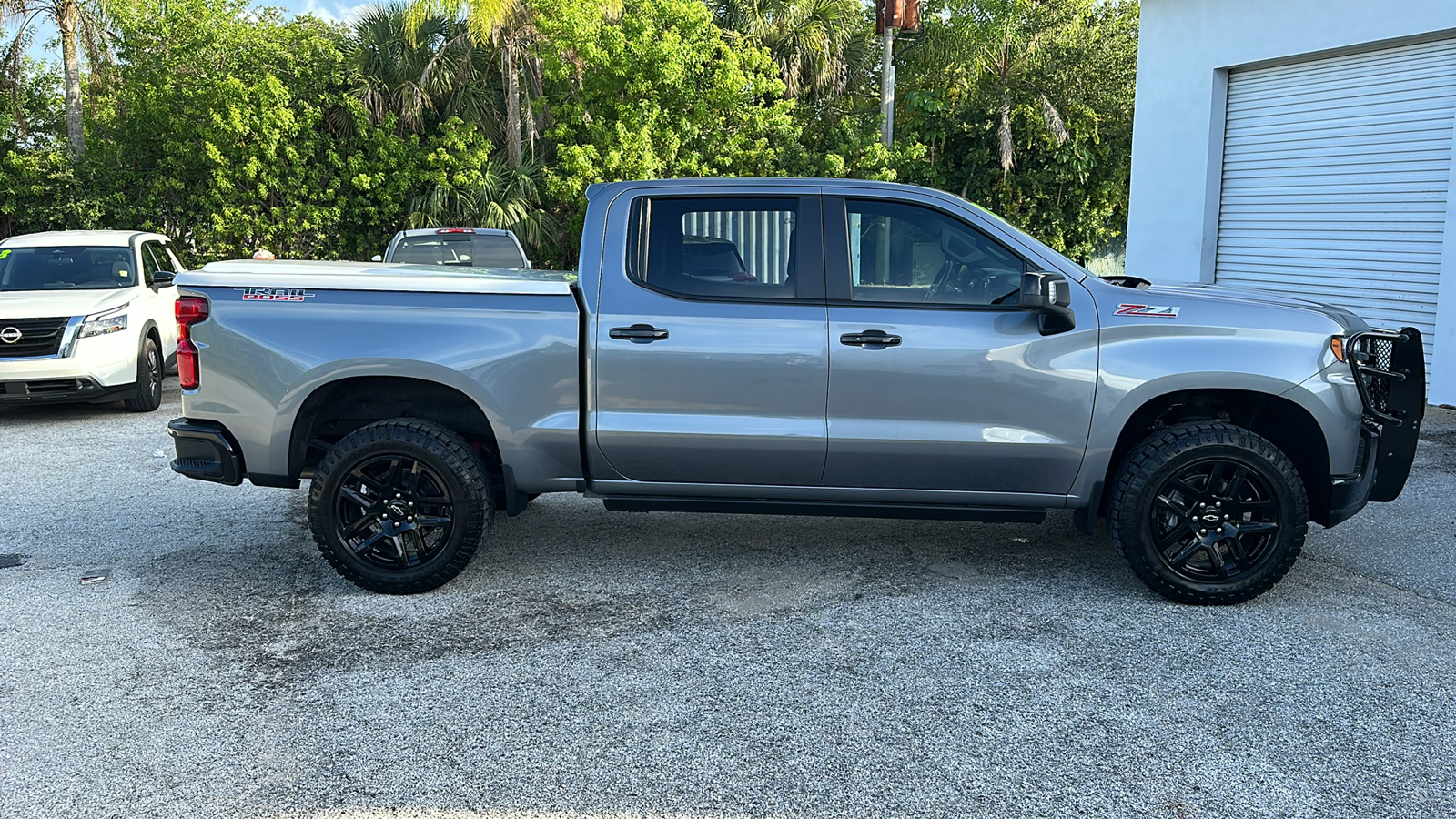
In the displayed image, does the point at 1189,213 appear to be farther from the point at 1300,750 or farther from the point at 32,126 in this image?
the point at 32,126

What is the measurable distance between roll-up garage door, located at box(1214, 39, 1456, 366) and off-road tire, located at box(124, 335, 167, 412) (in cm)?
1135

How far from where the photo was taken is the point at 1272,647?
4.71m

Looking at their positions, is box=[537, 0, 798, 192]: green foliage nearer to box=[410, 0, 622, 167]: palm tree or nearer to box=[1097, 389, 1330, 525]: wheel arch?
box=[410, 0, 622, 167]: palm tree

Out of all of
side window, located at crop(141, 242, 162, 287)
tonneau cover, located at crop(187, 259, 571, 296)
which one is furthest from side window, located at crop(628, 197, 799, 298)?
side window, located at crop(141, 242, 162, 287)

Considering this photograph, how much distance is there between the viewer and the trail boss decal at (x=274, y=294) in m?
5.22

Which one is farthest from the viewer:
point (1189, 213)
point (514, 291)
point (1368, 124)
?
point (1189, 213)

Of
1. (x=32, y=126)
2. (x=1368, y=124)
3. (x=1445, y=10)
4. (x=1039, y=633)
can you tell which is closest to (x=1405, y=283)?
(x=1368, y=124)

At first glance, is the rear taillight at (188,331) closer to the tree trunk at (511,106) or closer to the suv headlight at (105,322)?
the suv headlight at (105,322)

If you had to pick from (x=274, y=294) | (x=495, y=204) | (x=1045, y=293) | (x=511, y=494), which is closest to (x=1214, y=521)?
(x=1045, y=293)

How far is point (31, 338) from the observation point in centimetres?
991

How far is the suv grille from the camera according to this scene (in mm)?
9844

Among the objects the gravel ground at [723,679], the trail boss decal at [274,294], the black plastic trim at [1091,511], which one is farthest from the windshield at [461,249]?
the black plastic trim at [1091,511]

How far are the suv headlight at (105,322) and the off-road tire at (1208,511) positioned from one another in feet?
28.8

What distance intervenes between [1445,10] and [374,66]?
2158 cm
